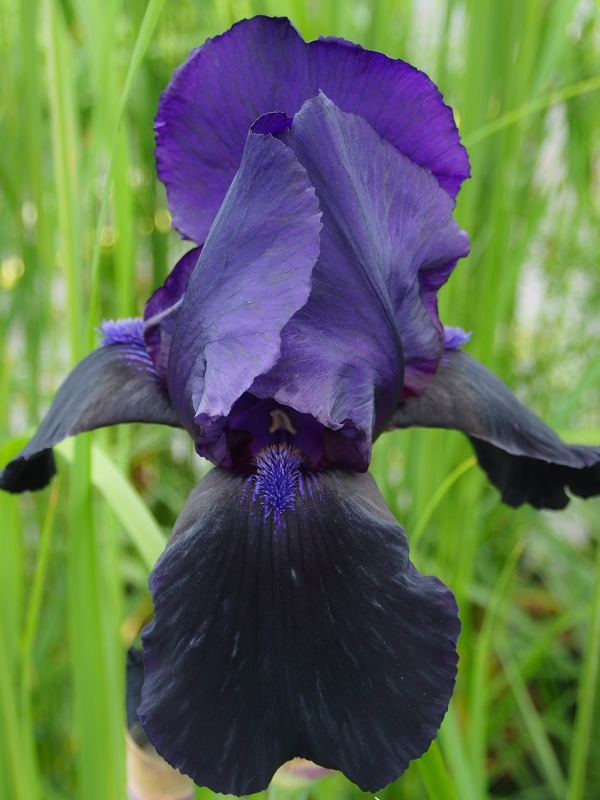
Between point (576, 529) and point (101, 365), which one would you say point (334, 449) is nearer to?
point (101, 365)

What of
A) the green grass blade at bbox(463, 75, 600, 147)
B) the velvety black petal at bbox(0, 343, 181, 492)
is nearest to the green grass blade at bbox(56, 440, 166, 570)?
the velvety black petal at bbox(0, 343, 181, 492)

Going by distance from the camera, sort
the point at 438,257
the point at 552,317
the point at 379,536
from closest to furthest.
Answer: the point at 379,536 → the point at 438,257 → the point at 552,317

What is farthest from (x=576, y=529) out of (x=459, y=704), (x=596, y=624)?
(x=596, y=624)

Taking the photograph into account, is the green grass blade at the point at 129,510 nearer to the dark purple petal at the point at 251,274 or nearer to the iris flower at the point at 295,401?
the iris flower at the point at 295,401

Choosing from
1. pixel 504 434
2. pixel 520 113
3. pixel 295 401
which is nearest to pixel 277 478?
pixel 295 401

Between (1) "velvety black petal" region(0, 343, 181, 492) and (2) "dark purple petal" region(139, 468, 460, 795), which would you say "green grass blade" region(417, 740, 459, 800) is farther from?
(1) "velvety black petal" region(0, 343, 181, 492)

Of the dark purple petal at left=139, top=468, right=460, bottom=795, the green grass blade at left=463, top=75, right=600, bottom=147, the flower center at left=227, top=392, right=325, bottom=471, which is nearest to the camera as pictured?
the dark purple petal at left=139, top=468, right=460, bottom=795
